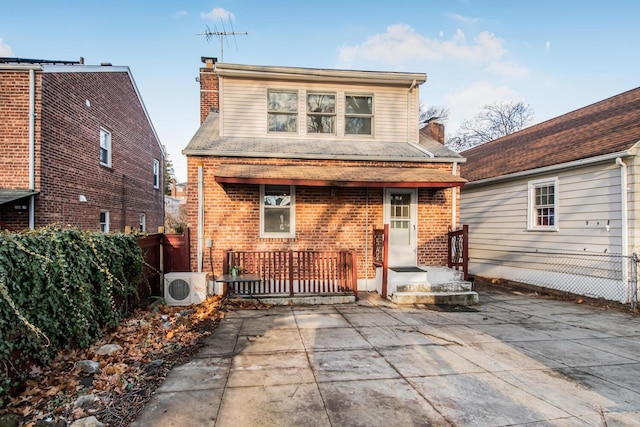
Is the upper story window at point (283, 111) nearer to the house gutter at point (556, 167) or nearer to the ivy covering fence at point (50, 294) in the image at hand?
the ivy covering fence at point (50, 294)

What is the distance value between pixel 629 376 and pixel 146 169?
667 inches

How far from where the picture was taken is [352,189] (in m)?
8.27

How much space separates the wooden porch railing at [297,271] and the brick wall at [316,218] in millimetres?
381

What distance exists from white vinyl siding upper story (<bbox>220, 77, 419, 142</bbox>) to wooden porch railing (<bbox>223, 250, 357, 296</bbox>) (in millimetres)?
3422

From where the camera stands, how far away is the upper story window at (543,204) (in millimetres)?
8820

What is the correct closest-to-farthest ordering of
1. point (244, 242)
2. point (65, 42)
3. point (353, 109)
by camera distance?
point (244, 242), point (353, 109), point (65, 42)

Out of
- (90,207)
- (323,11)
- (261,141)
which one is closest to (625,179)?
(261,141)

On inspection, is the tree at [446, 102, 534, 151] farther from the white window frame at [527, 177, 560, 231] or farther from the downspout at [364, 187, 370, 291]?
the downspout at [364, 187, 370, 291]

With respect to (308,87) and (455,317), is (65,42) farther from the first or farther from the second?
(455,317)

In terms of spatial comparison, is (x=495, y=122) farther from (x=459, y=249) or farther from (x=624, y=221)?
(x=459, y=249)

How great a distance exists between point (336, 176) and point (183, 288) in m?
4.07

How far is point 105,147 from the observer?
11859 millimetres

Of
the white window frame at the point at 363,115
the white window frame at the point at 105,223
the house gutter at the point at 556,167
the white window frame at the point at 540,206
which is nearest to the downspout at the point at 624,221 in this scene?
the house gutter at the point at 556,167

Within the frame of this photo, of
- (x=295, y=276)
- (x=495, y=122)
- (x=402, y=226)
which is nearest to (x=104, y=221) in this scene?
(x=295, y=276)
